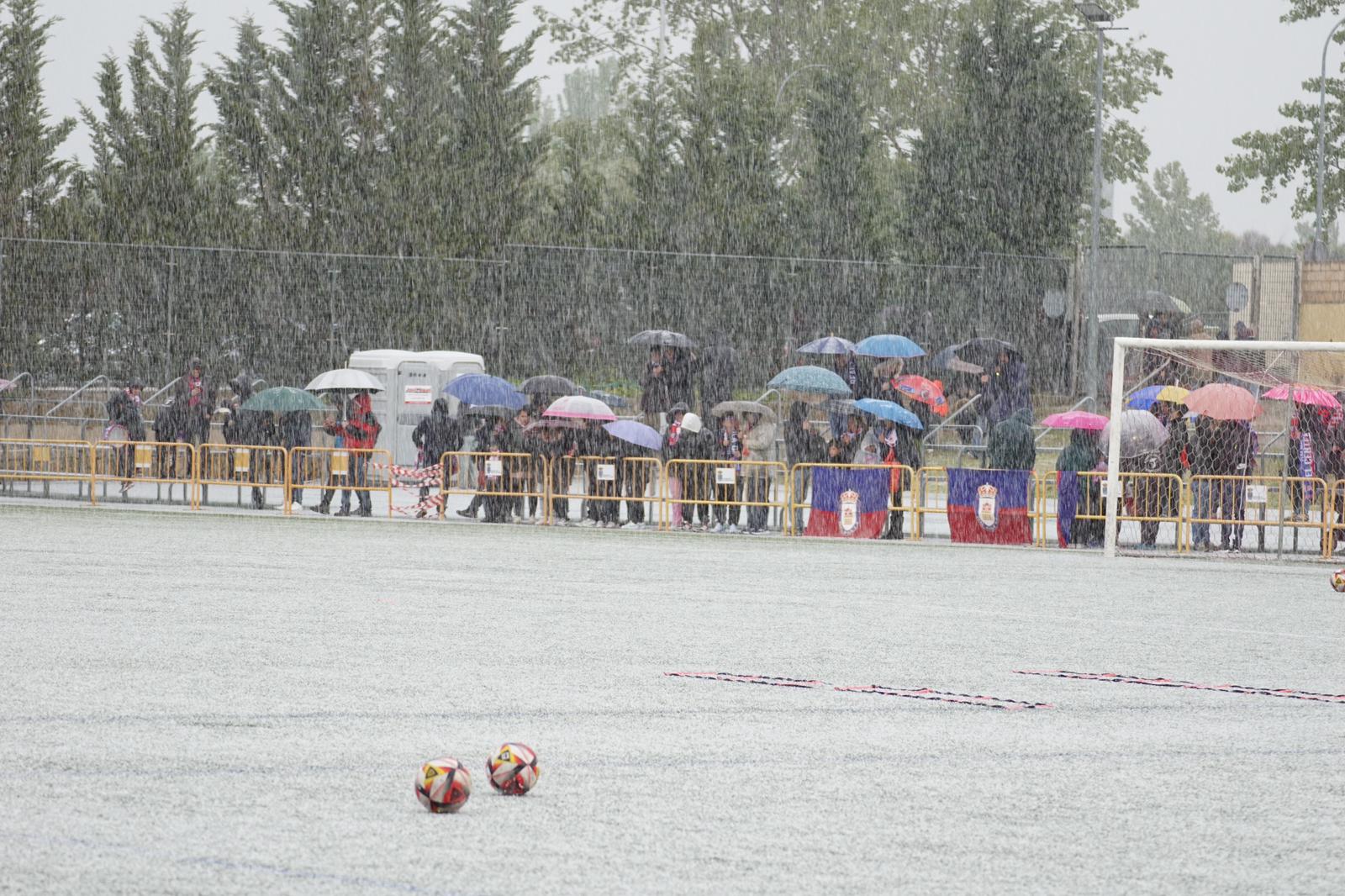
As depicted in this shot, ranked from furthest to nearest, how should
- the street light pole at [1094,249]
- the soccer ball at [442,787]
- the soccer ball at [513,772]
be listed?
1. the street light pole at [1094,249]
2. the soccer ball at [513,772]
3. the soccer ball at [442,787]

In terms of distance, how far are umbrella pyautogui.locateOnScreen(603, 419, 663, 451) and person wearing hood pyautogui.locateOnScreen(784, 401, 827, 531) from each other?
5.45 feet

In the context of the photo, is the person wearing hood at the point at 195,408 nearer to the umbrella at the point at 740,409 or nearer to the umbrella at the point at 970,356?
the umbrella at the point at 740,409

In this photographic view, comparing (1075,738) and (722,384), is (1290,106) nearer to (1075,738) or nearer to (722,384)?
(722,384)

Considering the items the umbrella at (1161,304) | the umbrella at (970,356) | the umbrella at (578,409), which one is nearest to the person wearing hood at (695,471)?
the umbrella at (578,409)

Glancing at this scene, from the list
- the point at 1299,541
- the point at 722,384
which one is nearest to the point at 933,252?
the point at 722,384

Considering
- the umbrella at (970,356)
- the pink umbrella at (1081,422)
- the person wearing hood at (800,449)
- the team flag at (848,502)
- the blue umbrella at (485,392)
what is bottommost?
the team flag at (848,502)

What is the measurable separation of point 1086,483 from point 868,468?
2417mm

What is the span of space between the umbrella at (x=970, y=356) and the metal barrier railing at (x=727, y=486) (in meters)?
7.85

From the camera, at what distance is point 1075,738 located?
8.26 m

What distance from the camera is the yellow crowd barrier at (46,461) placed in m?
25.0

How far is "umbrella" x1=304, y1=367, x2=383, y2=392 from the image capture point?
25281mm

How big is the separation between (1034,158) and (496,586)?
27.2 metres

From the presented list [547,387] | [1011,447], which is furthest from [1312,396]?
[547,387]

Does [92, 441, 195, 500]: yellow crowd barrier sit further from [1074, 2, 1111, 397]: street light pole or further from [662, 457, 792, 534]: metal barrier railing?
[1074, 2, 1111, 397]: street light pole
